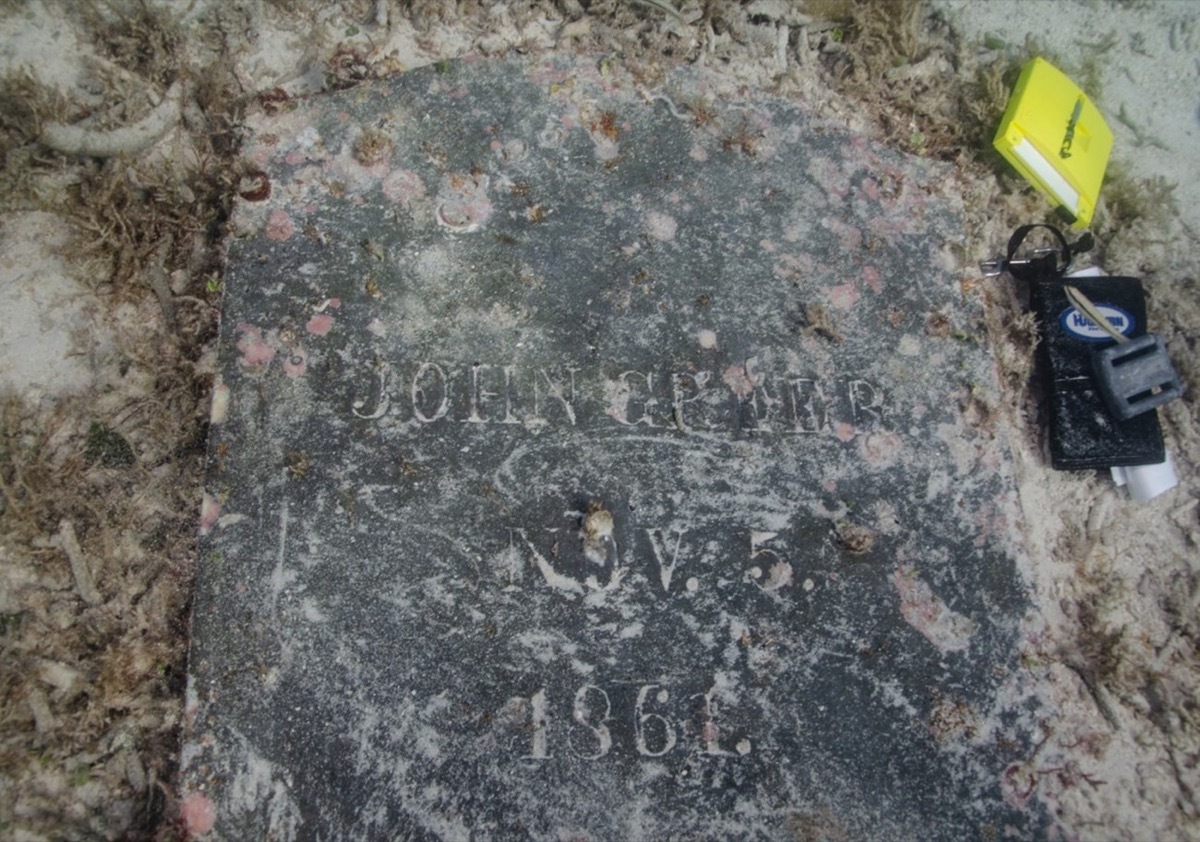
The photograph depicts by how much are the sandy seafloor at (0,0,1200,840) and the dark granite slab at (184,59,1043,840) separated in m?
0.19

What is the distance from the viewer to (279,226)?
7.77 ft

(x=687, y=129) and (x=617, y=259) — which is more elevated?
(x=687, y=129)

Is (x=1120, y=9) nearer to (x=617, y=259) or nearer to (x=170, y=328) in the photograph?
(x=617, y=259)

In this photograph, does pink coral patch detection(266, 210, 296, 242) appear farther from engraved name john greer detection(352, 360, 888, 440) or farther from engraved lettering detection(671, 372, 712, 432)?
engraved lettering detection(671, 372, 712, 432)

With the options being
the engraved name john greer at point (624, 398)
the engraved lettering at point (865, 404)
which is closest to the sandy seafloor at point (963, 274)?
the engraved lettering at point (865, 404)

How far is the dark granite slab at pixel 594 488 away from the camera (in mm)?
1993

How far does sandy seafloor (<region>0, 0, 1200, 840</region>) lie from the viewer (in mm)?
2051

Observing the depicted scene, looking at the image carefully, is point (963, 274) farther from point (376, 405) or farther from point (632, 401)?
Result: point (376, 405)

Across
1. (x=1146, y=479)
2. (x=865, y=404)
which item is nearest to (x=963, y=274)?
(x=865, y=404)

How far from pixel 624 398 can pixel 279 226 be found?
1.10 m

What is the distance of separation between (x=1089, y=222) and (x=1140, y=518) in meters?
1.04

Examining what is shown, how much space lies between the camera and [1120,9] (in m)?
3.43

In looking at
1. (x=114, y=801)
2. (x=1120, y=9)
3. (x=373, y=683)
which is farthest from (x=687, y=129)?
(x=114, y=801)

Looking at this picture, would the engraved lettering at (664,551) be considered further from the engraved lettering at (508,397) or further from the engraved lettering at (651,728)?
the engraved lettering at (508,397)
